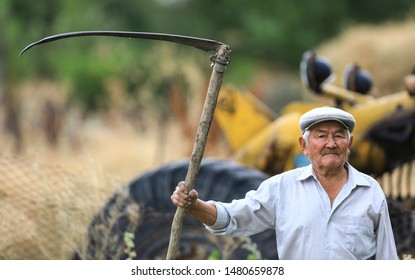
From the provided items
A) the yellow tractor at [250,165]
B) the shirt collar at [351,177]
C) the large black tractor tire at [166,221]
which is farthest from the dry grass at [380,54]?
the shirt collar at [351,177]

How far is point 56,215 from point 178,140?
7411mm

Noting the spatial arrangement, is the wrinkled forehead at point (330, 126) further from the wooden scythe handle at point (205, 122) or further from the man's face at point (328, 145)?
the wooden scythe handle at point (205, 122)

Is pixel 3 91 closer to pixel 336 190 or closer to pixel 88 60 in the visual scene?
pixel 88 60

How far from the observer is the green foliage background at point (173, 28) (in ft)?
77.0

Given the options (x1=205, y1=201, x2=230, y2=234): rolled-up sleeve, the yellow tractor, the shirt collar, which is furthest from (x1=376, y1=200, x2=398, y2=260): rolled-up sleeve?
the yellow tractor

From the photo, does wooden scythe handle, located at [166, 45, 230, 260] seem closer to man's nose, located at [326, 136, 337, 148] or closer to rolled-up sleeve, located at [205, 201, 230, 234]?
rolled-up sleeve, located at [205, 201, 230, 234]

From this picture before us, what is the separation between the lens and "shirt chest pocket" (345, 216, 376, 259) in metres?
3.54

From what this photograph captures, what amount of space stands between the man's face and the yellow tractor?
5.87 ft

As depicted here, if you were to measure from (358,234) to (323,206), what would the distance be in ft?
0.54

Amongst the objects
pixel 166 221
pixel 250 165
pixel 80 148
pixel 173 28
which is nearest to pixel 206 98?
pixel 166 221

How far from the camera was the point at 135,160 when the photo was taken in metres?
13.0

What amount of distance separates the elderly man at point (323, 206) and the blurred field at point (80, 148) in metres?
2.29

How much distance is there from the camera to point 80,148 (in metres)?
14.7
